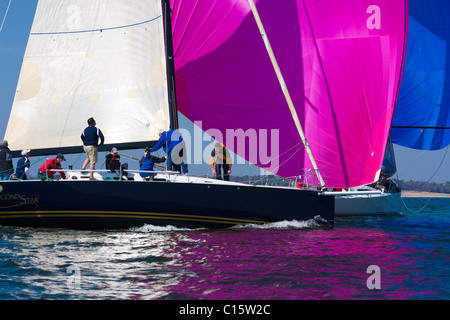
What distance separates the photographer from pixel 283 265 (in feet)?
36.9

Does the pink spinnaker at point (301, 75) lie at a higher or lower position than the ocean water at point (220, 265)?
higher

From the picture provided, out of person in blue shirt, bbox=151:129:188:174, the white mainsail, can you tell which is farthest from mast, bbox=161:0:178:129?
person in blue shirt, bbox=151:129:188:174

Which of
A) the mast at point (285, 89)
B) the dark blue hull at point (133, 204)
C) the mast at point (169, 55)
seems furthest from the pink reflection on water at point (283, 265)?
the mast at point (169, 55)

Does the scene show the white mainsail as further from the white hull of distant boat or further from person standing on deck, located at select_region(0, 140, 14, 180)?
the white hull of distant boat

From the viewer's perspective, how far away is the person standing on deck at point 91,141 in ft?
53.7

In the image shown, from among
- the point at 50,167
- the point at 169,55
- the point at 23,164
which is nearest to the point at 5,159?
the point at 23,164

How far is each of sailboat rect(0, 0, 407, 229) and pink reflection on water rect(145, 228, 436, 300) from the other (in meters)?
2.14

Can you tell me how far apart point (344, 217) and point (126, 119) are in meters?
13.4

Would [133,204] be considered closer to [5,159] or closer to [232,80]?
[5,159]

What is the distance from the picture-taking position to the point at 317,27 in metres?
18.0

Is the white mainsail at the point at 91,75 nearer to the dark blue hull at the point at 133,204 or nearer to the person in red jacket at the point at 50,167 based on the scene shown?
the person in red jacket at the point at 50,167

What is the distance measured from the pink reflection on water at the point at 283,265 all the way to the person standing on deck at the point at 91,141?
11.3 ft
